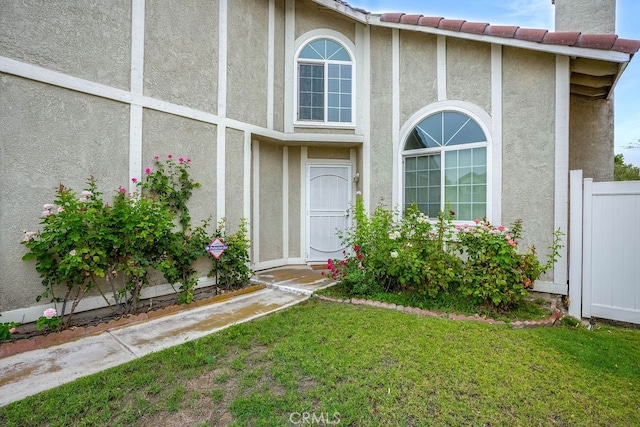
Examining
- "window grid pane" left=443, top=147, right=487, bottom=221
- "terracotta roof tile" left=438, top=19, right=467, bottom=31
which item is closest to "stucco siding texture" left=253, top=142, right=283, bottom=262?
"window grid pane" left=443, top=147, right=487, bottom=221

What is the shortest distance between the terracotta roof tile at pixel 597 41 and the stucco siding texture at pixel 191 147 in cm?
673

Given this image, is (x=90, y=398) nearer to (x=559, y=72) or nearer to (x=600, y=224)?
(x=600, y=224)

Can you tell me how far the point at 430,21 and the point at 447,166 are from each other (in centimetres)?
309

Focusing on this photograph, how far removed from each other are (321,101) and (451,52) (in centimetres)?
322

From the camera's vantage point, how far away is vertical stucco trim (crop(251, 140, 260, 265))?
23.8 feet

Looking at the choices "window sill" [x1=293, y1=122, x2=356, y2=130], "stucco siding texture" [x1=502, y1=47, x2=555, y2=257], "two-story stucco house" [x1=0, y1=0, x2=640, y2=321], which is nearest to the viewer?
"two-story stucco house" [x1=0, y1=0, x2=640, y2=321]

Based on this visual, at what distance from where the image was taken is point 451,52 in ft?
20.9

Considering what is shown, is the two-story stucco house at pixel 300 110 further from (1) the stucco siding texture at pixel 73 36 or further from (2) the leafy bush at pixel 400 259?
(2) the leafy bush at pixel 400 259

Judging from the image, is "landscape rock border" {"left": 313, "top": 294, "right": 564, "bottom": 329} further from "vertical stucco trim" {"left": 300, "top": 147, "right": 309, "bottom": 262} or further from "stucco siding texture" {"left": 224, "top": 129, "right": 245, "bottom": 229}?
"vertical stucco trim" {"left": 300, "top": 147, "right": 309, "bottom": 262}

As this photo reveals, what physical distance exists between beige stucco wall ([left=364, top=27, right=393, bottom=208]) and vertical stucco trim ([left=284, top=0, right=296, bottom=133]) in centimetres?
208

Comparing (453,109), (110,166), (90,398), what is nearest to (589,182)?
(453,109)

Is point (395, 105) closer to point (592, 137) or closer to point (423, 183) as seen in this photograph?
point (423, 183)

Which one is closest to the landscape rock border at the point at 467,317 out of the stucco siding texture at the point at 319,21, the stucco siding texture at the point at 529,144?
the stucco siding texture at the point at 529,144

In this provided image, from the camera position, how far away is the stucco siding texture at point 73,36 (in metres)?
3.88
